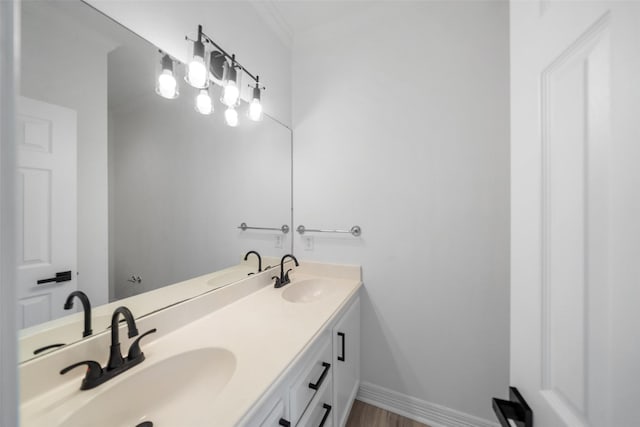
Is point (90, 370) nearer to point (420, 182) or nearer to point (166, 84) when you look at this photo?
point (166, 84)

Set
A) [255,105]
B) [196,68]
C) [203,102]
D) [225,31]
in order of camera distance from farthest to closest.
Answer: [255,105], [225,31], [203,102], [196,68]

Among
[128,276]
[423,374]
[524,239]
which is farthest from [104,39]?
[423,374]

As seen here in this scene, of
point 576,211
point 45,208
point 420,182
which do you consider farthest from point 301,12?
point 576,211

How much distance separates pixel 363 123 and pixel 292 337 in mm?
1382

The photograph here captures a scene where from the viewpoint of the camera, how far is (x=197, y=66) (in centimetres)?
100

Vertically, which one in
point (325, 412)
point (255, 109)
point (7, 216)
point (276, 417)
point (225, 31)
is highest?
point (225, 31)

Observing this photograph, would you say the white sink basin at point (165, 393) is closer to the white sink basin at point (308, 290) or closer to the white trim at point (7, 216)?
the white trim at point (7, 216)

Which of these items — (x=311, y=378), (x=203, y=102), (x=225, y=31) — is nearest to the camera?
(x=311, y=378)

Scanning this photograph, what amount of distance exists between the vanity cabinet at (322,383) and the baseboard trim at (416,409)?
0.13 m

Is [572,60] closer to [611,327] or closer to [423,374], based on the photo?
[611,327]

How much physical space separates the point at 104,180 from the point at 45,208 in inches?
6.9

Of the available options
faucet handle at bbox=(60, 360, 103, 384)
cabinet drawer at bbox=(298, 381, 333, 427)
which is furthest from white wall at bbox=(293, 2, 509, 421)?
faucet handle at bbox=(60, 360, 103, 384)

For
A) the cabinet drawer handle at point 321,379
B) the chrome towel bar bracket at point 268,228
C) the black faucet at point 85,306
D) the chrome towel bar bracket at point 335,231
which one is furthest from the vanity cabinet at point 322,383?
the chrome towel bar bracket at point 268,228

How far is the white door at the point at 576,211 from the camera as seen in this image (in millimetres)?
299
